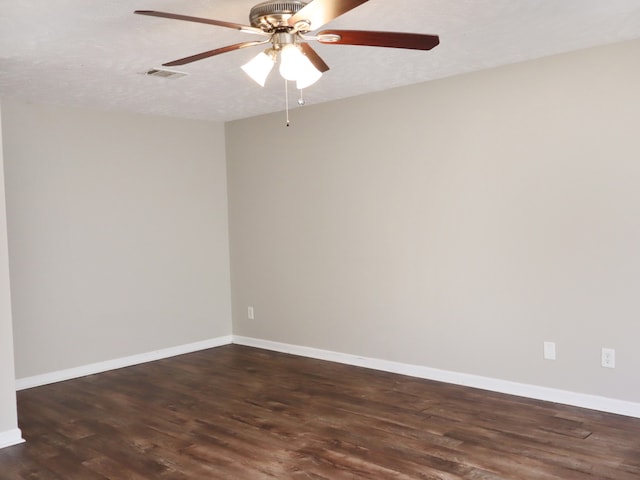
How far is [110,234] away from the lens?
16.6 feet

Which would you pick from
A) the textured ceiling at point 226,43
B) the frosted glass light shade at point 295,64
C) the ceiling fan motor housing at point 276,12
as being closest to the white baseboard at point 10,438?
the textured ceiling at point 226,43

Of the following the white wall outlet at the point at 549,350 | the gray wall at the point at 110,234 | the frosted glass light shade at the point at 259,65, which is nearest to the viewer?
the frosted glass light shade at the point at 259,65

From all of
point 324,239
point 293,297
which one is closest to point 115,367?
point 293,297

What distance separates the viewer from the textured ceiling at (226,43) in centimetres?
270

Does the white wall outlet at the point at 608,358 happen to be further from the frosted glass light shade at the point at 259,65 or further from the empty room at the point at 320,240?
the frosted glass light shade at the point at 259,65

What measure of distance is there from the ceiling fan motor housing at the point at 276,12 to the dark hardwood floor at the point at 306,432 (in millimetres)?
2129

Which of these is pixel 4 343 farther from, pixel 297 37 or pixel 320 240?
pixel 320 240

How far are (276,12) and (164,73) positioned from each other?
160 cm

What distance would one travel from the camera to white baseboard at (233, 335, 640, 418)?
3600mm

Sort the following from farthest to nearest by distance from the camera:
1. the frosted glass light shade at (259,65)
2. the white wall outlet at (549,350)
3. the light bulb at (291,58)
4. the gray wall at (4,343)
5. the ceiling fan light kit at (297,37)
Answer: the white wall outlet at (549,350)
the gray wall at (4,343)
the frosted glass light shade at (259,65)
the light bulb at (291,58)
the ceiling fan light kit at (297,37)

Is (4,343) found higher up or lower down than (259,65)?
lower down

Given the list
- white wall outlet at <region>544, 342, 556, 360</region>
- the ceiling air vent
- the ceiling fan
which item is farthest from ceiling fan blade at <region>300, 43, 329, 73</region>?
white wall outlet at <region>544, 342, 556, 360</region>

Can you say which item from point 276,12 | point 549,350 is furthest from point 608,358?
point 276,12

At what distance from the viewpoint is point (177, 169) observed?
5.53m
